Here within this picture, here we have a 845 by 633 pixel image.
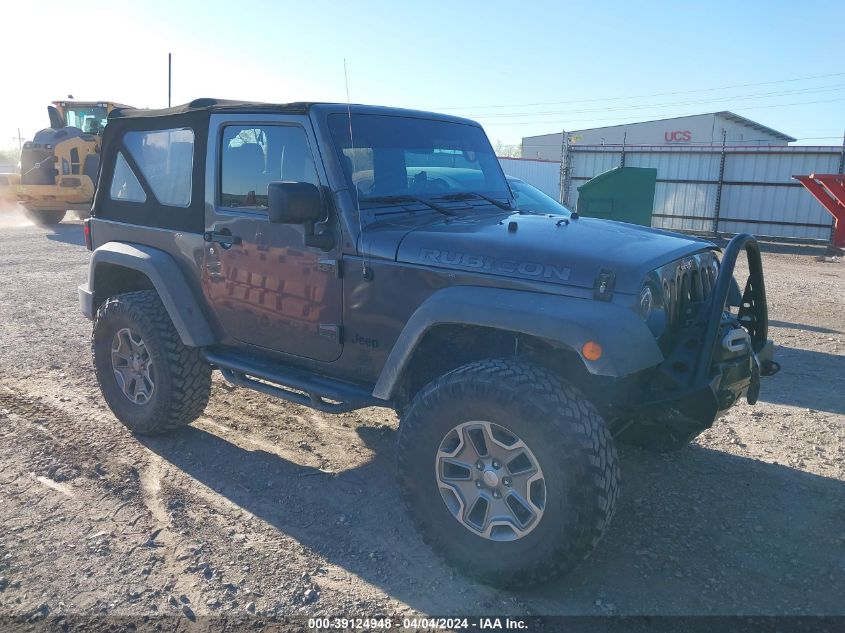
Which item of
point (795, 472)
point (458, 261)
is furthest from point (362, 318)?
point (795, 472)

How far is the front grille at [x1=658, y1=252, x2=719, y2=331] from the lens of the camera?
3191mm

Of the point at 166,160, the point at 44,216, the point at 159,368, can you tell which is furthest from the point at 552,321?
the point at 44,216

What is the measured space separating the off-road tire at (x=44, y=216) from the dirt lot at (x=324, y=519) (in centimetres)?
1442

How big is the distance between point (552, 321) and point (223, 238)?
2.13 metres

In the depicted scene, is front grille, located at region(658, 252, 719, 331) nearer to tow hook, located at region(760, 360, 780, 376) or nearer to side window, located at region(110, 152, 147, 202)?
tow hook, located at region(760, 360, 780, 376)

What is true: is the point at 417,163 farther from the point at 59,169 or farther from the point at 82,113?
the point at 82,113

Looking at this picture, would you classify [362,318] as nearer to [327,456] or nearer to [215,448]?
[327,456]

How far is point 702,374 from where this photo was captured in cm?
291

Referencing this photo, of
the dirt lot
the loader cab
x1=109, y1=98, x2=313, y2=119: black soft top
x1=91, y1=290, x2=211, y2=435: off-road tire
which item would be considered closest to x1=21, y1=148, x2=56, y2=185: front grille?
the loader cab

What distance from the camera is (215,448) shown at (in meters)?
4.45

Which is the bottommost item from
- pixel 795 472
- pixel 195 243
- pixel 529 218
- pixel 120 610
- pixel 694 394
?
pixel 120 610

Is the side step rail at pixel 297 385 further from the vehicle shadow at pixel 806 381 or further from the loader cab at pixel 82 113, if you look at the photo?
the loader cab at pixel 82 113

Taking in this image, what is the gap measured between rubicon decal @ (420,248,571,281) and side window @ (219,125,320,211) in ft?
2.71

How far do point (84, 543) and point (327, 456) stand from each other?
4.82 feet
